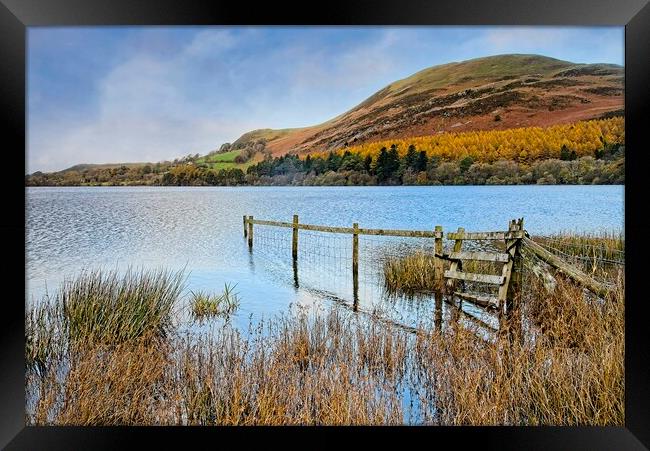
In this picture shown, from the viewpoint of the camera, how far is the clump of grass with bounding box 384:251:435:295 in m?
6.16

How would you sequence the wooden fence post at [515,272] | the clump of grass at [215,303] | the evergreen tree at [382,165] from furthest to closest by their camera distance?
the evergreen tree at [382,165] → the wooden fence post at [515,272] → the clump of grass at [215,303]

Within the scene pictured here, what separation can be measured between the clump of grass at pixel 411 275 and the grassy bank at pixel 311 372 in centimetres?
201

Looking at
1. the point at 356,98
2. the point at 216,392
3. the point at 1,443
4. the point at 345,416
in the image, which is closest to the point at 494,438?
the point at 345,416

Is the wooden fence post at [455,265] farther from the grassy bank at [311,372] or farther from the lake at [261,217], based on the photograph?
the grassy bank at [311,372]

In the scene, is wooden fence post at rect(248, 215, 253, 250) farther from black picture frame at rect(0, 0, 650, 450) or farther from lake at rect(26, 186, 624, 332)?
black picture frame at rect(0, 0, 650, 450)

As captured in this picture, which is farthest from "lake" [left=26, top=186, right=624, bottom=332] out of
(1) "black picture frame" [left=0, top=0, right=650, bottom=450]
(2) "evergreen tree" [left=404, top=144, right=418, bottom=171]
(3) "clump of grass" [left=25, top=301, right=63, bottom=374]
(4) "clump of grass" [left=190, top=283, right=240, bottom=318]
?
(1) "black picture frame" [left=0, top=0, right=650, bottom=450]

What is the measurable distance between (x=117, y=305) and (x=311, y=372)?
5.70ft

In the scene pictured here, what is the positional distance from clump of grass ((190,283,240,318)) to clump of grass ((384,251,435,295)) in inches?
78.7

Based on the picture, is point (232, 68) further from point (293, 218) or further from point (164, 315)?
point (164, 315)


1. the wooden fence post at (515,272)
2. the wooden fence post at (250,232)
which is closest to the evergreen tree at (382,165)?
the wooden fence post at (515,272)

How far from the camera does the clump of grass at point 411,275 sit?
616 cm

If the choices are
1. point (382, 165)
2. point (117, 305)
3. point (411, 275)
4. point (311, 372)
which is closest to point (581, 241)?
point (411, 275)

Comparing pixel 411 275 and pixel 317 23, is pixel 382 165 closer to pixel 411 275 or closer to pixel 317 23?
pixel 411 275

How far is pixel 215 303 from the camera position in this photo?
5.04m
